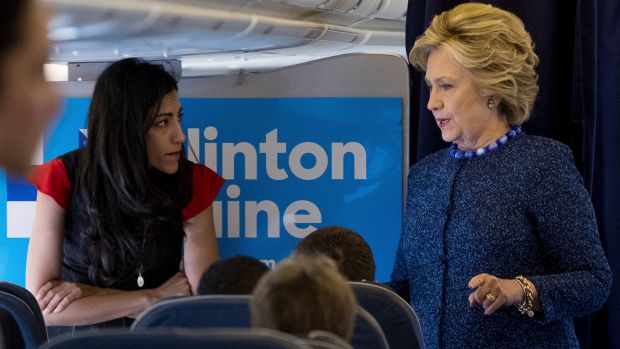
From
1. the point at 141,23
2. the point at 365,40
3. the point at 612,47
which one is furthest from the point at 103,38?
the point at 365,40

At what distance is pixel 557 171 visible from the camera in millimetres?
2342

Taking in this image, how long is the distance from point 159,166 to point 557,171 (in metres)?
1.14

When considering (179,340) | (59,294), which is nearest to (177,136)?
(59,294)

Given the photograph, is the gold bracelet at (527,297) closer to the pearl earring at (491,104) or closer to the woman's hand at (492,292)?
the woman's hand at (492,292)

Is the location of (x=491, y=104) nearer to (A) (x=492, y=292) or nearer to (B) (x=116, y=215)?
(A) (x=492, y=292)

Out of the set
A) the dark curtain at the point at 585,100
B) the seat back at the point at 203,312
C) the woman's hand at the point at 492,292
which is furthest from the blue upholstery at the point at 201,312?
the dark curtain at the point at 585,100

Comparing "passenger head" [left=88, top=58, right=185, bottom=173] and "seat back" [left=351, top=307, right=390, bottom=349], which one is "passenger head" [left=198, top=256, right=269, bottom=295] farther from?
"passenger head" [left=88, top=58, right=185, bottom=173]

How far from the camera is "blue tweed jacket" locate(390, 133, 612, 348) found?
7.54ft

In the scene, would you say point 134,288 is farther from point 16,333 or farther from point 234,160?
point 16,333

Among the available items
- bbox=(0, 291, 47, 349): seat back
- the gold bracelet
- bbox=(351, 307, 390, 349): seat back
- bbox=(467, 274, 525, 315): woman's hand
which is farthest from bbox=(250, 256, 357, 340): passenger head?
the gold bracelet

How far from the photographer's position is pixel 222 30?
4.34m

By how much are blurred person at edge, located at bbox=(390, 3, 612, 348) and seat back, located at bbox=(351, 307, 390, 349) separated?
17.0 inches

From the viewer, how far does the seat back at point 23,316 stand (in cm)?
186

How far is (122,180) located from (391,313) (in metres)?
1.03
